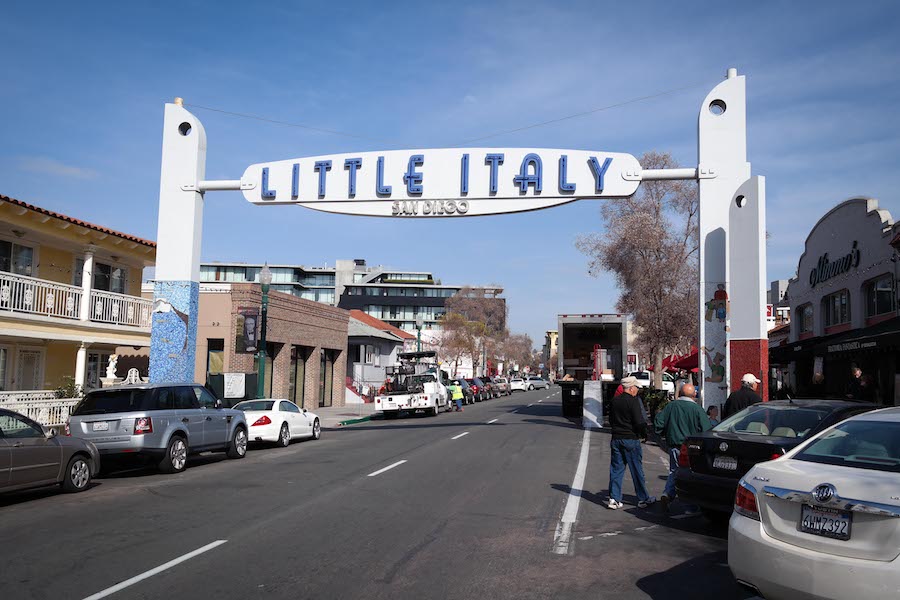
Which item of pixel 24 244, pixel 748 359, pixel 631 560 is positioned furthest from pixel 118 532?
pixel 24 244

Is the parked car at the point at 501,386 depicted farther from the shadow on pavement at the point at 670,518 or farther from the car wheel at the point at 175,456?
the shadow on pavement at the point at 670,518

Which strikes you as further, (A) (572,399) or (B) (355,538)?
(A) (572,399)

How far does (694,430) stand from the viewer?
10.5 m

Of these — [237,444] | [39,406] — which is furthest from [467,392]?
[237,444]

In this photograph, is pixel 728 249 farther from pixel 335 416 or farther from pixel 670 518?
→ pixel 335 416

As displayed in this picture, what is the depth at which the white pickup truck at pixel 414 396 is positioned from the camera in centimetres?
3184

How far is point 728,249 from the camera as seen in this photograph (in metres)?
15.4

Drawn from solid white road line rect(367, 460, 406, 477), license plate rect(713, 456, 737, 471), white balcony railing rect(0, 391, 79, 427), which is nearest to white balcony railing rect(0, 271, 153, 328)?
white balcony railing rect(0, 391, 79, 427)

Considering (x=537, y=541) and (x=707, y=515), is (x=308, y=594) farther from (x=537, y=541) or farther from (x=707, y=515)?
(x=707, y=515)

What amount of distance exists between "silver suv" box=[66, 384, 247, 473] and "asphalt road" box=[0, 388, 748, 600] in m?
0.63

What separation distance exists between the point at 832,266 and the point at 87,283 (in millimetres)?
26160

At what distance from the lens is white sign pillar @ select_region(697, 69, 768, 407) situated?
15.1 meters

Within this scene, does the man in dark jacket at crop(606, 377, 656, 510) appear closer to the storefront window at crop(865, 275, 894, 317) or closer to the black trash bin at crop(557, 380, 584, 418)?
the storefront window at crop(865, 275, 894, 317)

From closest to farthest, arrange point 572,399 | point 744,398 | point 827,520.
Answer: point 827,520, point 744,398, point 572,399
